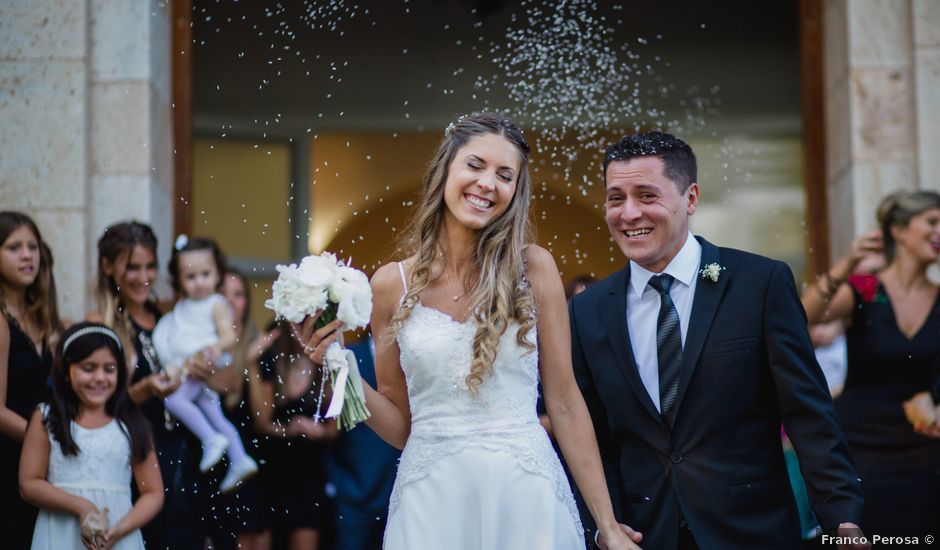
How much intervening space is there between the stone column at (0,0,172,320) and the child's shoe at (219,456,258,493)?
1.24 meters

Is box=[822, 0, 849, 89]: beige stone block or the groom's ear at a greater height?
box=[822, 0, 849, 89]: beige stone block

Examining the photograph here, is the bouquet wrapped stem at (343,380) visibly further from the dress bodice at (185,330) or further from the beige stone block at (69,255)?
the beige stone block at (69,255)

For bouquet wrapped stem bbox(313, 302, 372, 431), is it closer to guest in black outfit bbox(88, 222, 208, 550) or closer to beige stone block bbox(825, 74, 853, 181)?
guest in black outfit bbox(88, 222, 208, 550)

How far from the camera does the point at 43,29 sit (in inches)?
282

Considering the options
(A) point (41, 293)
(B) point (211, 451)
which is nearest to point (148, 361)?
(A) point (41, 293)

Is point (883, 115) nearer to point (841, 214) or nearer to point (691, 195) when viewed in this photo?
point (841, 214)

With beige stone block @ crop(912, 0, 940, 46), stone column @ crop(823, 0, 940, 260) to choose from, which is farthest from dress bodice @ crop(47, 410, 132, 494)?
beige stone block @ crop(912, 0, 940, 46)

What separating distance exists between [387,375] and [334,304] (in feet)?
1.50

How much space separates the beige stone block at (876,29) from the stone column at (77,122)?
13.2ft

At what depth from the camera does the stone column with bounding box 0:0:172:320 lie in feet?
23.1

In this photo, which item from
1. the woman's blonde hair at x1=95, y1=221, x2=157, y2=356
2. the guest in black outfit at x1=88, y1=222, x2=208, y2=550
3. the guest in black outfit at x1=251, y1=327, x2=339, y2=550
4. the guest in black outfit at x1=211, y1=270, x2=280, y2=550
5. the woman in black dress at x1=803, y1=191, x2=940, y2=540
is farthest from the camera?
the guest in black outfit at x1=211, y1=270, x2=280, y2=550

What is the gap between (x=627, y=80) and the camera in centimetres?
1097

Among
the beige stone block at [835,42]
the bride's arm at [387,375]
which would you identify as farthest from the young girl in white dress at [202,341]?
the beige stone block at [835,42]

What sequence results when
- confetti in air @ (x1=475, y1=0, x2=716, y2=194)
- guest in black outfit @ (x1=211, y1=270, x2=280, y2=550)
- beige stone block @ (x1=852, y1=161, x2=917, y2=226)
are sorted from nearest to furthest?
guest in black outfit @ (x1=211, y1=270, x2=280, y2=550), beige stone block @ (x1=852, y1=161, x2=917, y2=226), confetti in air @ (x1=475, y1=0, x2=716, y2=194)
